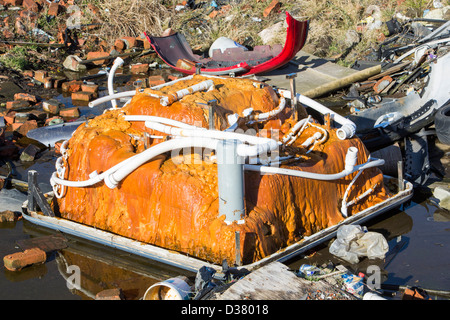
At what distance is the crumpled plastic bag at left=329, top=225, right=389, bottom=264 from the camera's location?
609 cm

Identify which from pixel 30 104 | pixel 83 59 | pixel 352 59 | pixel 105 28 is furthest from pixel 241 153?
pixel 105 28

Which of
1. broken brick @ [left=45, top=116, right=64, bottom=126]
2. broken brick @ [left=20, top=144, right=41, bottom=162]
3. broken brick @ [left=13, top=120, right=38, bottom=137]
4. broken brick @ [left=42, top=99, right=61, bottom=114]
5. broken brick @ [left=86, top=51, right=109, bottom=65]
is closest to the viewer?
broken brick @ [left=20, top=144, right=41, bottom=162]

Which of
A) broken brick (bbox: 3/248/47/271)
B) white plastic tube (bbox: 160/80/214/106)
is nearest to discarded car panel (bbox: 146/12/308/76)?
white plastic tube (bbox: 160/80/214/106)

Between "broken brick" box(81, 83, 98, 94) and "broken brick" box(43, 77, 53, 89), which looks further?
"broken brick" box(43, 77, 53, 89)

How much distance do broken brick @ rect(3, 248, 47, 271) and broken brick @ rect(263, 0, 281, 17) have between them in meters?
11.3

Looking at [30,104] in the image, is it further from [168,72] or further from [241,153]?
[241,153]

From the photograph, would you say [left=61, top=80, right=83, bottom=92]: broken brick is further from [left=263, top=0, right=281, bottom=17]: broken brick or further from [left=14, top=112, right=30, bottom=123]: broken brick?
[left=263, top=0, right=281, bottom=17]: broken brick

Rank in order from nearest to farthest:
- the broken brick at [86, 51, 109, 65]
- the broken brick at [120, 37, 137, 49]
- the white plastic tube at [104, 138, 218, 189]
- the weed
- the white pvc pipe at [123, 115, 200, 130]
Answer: the white plastic tube at [104, 138, 218, 189]
the white pvc pipe at [123, 115, 200, 130]
the weed
the broken brick at [86, 51, 109, 65]
the broken brick at [120, 37, 137, 49]

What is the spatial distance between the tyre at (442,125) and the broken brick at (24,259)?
19.3ft

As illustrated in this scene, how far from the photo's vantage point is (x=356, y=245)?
20.2 ft

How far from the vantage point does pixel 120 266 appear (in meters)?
6.24

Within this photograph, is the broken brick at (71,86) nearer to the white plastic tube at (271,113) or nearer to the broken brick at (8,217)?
the broken brick at (8,217)

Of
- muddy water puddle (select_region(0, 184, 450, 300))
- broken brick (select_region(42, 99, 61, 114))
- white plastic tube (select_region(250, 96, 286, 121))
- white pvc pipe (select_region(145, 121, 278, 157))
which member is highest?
white pvc pipe (select_region(145, 121, 278, 157))

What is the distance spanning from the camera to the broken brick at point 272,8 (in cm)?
1573
